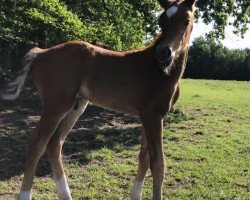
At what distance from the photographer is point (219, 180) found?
5543 mm

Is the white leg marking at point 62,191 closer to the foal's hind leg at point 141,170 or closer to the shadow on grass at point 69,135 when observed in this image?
the foal's hind leg at point 141,170

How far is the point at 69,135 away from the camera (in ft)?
24.6

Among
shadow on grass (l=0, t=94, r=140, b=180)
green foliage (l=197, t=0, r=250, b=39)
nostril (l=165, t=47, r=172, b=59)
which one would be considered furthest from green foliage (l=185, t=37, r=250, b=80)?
nostril (l=165, t=47, r=172, b=59)

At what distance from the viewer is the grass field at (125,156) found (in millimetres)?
5051

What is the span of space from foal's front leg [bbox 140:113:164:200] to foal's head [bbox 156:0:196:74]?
1.61 ft

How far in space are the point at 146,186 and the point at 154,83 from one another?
1.75 meters

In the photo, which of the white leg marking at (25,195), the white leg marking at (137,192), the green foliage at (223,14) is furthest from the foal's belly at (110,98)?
the green foliage at (223,14)

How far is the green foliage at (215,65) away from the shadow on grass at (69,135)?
27.7m

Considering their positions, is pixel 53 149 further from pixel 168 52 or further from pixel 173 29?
pixel 173 29

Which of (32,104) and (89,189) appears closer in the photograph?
(89,189)

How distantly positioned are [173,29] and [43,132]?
1607 mm

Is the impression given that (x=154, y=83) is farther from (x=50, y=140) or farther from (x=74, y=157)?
(x=74, y=157)

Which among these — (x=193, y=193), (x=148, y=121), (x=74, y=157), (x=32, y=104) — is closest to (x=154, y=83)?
(x=148, y=121)

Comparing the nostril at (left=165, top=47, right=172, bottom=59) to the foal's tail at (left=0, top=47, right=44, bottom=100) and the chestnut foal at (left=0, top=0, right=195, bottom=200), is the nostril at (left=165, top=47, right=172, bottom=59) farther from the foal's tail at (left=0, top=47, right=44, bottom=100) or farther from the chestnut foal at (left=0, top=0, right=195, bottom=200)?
the foal's tail at (left=0, top=47, right=44, bottom=100)
